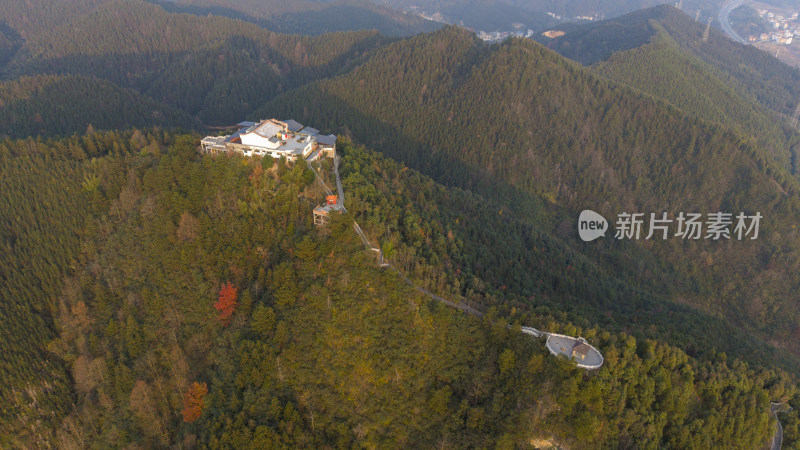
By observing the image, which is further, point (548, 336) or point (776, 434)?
point (776, 434)

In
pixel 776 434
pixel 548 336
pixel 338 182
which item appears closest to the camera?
pixel 548 336

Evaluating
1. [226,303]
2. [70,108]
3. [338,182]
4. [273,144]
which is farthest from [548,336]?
[70,108]

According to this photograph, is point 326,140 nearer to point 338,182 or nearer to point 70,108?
point 338,182

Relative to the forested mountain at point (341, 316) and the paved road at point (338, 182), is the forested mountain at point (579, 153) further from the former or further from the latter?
the paved road at point (338, 182)

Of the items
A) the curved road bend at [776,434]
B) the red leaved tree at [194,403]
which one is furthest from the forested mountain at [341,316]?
the curved road bend at [776,434]

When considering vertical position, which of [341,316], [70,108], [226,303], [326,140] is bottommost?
[70,108]

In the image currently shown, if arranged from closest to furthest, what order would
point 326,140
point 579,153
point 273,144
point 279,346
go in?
point 279,346
point 273,144
point 326,140
point 579,153

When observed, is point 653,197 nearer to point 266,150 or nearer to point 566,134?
point 566,134
